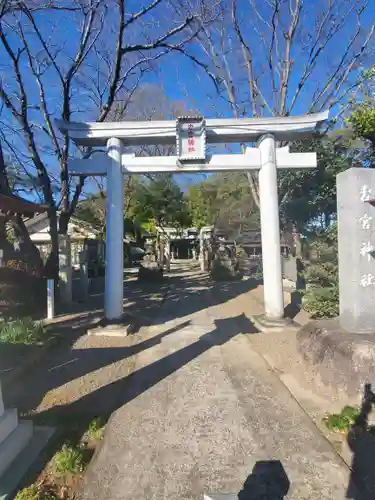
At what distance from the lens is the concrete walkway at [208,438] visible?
9.49ft

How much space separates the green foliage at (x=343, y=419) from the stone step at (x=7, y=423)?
10.1 ft

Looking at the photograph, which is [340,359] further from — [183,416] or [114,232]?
[114,232]

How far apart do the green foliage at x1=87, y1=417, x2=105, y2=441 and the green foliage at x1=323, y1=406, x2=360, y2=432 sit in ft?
7.63

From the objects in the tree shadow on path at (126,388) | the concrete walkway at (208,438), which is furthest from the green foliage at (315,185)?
the concrete walkway at (208,438)

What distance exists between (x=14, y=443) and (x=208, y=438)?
1.76 metres

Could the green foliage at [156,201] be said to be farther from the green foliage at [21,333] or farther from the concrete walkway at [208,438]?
the concrete walkway at [208,438]

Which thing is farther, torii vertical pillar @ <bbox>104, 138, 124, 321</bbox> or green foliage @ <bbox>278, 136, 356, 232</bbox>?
green foliage @ <bbox>278, 136, 356, 232</bbox>

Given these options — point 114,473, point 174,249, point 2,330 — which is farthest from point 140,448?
point 174,249

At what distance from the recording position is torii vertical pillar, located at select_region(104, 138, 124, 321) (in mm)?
7887

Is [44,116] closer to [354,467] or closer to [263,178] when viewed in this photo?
[263,178]

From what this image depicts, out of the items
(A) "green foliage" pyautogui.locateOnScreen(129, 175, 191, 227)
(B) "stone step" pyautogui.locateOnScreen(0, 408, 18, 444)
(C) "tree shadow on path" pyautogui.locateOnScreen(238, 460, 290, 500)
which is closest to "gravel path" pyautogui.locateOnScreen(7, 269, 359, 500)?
(C) "tree shadow on path" pyautogui.locateOnScreen(238, 460, 290, 500)

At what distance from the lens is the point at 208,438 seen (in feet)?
11.8

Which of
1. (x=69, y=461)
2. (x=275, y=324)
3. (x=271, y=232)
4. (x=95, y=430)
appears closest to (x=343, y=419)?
(x=95, y=430)

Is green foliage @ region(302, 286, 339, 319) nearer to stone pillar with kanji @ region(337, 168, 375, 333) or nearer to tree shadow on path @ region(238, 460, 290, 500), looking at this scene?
stone pillar with kanji @ region(337, 168, 375, 333)
